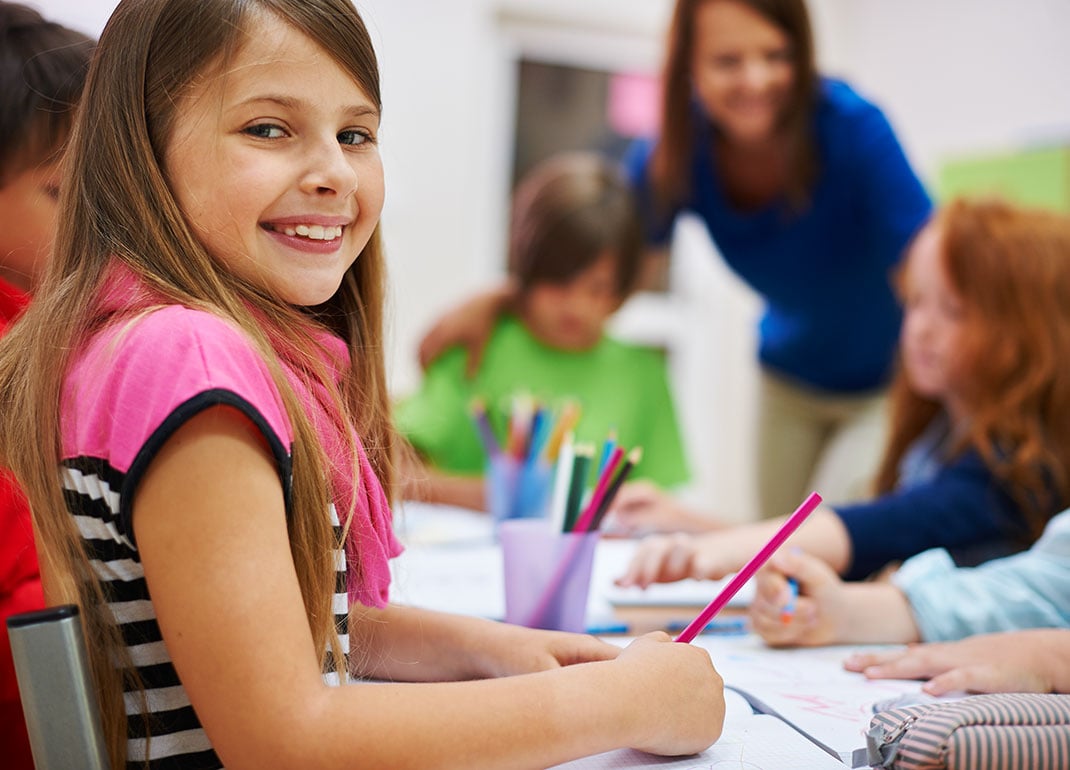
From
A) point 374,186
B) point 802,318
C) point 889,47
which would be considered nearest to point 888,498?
point 374,186

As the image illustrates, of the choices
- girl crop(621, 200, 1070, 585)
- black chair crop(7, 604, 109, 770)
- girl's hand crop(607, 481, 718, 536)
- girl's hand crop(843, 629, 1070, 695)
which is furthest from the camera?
girl's hand crop(607, 481, 718, 536)

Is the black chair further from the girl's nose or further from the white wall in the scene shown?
the white wall

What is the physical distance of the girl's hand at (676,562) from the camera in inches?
31.4

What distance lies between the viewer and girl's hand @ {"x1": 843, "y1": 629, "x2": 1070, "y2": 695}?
0.62m

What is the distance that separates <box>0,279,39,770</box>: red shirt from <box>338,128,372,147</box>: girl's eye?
0.28m

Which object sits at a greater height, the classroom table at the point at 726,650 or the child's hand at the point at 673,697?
the child's hand at the point at 673,697

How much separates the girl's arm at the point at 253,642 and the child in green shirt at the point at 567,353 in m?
1.05

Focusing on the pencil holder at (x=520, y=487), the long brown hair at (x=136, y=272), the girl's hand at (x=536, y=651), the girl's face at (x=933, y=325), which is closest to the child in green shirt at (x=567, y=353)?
the pencil holder at (x=520, y=487)

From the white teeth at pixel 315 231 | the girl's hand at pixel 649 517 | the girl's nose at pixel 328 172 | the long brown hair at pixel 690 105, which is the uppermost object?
the long brown hair at pixel 690 105

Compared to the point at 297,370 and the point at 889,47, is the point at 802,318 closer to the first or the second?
the point at 297,370

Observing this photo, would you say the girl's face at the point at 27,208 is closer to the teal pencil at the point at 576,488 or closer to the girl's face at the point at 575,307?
the teal pencil at the point at 576,488

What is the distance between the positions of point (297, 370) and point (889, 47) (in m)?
2.84

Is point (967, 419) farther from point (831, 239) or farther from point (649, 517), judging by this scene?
point (831, 239)

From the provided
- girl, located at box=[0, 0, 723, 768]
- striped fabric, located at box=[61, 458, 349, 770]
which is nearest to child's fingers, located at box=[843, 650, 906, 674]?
girl, located at box=[0, 0, 723, 768]
